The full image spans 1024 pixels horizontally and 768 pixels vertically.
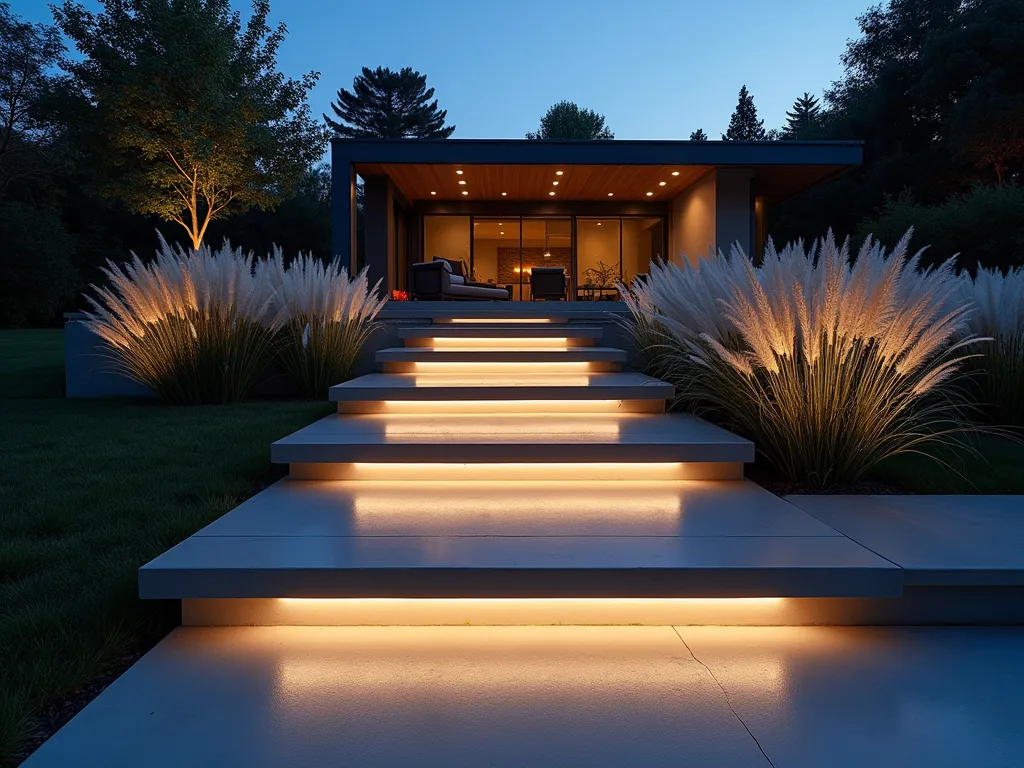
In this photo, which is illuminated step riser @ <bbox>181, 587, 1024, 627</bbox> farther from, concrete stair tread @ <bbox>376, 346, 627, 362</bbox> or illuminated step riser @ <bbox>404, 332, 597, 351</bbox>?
illuminated step riser @ <bbox>404, 332, 597, 351</bbox>

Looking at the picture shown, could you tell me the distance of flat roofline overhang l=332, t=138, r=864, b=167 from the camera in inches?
387

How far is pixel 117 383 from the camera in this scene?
199 inches

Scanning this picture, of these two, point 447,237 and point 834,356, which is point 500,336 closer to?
point 834,356

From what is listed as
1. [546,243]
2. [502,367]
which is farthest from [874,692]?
[546,243]

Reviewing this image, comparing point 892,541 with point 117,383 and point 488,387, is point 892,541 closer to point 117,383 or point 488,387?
point 488,387

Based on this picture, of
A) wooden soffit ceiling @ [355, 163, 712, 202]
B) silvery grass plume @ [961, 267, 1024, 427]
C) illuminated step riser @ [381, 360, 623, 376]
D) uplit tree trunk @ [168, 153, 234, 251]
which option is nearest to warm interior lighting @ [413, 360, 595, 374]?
illuminated step riser @ [381, 360, 623, 376]

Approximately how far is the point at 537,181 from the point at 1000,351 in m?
9.25

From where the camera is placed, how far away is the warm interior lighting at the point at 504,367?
4.15 m

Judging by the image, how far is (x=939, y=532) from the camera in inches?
75.4

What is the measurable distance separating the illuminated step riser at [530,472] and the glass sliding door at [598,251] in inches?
456

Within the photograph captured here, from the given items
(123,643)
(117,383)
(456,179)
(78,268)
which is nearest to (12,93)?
(78,268)

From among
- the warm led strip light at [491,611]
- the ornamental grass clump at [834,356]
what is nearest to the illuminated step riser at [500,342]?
the ornamental grass clump at [834,356]

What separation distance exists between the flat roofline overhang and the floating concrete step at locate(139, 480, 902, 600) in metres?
8.58

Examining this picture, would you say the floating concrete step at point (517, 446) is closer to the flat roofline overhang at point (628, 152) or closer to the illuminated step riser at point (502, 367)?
the illuminated step riser at point (502, 367)
